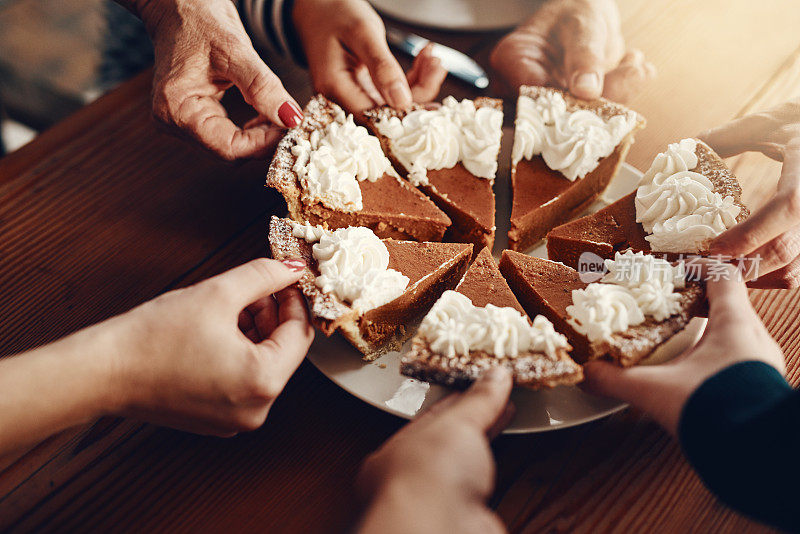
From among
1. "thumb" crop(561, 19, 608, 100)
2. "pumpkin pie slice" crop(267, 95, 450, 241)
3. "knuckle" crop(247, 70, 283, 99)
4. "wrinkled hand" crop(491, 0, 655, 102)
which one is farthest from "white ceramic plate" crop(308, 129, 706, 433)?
"wrinkled hand" crop(491, 0, 655, 102)

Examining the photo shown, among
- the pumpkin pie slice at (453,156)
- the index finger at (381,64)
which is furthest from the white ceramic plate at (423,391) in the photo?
the index finger at (381,64)

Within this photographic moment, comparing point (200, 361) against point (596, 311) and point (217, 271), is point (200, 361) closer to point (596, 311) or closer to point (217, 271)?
point (217, 271)

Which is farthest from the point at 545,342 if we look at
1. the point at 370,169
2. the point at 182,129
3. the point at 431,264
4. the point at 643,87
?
the point at 643,87

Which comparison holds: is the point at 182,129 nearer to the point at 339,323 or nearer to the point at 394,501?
the point at 339,323

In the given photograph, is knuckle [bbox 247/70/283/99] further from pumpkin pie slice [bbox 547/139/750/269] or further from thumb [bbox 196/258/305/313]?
pumpkin pie slice [bbox 547/139/750/269]

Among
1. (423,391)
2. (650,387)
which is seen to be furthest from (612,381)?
(423,391)

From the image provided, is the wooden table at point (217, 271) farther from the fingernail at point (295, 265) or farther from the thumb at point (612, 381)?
the fingernail at point (295, 265)
